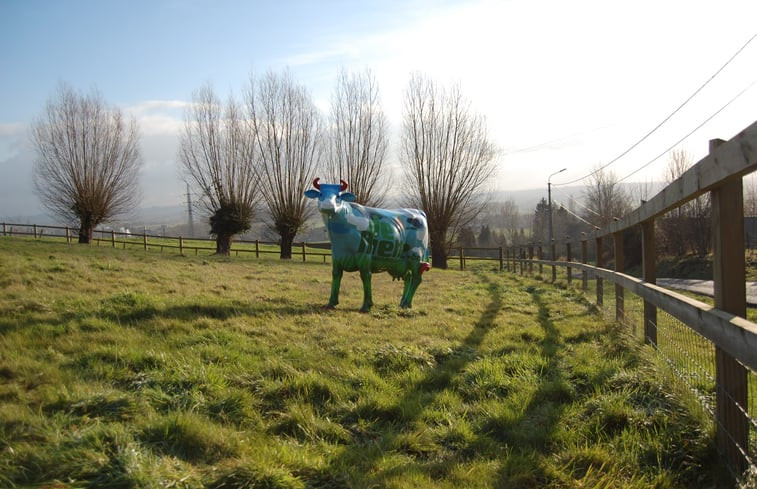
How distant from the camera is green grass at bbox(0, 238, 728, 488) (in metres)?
2.47

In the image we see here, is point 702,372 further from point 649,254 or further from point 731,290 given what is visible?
point 731,290

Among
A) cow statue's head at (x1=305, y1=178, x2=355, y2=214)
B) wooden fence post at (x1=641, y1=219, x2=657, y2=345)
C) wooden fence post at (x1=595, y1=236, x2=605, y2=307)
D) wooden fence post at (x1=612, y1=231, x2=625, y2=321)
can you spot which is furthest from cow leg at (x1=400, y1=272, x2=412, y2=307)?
wooden fence post at (x1=641, y1=219, x2=657, y2=345)

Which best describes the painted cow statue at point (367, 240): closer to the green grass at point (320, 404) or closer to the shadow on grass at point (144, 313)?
the shadow on grass at point (144, 313)

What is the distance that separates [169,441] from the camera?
2.73 metres

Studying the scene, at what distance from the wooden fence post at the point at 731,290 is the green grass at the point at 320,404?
0.21 meters

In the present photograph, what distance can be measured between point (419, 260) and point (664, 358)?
4911 millimetres

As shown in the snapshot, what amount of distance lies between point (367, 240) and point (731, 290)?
5.64 metres

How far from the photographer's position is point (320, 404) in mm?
3508

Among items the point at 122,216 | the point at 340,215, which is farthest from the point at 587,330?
the point at 122,216

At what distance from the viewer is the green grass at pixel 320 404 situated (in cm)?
247

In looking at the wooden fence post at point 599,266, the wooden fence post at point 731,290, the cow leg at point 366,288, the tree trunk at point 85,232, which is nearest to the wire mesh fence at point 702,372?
the wooden fence post at point 731,290

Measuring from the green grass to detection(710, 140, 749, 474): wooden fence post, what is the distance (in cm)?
21

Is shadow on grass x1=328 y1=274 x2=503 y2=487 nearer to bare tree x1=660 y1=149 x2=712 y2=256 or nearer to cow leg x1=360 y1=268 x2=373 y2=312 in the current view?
cow leg x1=360 y1=268 x2=373 y2=312

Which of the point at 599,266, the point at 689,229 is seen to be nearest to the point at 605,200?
the point at 689,229
